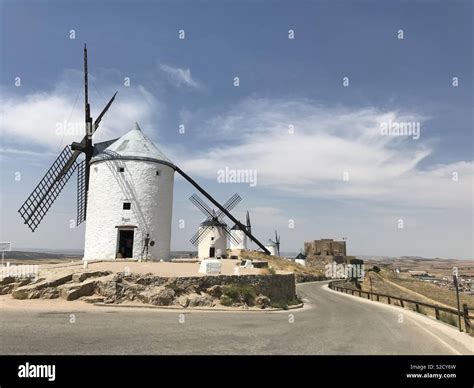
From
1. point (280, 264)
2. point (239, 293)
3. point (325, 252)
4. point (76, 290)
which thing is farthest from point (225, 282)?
point (325, 252)

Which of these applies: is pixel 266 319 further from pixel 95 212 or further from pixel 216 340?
pixel 95 212

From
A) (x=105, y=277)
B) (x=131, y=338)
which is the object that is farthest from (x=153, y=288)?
(x=131, y=338)

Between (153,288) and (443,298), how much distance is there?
37740 millimetres

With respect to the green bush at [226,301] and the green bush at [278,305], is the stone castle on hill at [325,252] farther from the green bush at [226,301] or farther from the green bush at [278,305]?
the green bush at [226,301]

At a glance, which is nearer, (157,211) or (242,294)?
(242,294)

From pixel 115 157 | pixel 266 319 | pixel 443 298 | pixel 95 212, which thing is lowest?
pixel 443 298

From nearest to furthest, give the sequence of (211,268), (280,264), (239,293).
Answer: (239,293), (211,268), (280,264)

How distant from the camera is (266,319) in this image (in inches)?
594

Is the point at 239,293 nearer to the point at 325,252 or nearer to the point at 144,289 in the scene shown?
the point at 144,289

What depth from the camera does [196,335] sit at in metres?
10.5

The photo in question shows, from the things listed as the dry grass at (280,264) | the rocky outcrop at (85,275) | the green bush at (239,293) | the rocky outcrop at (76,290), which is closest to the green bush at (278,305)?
the green bush at (239,293)

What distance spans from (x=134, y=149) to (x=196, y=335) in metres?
19.7

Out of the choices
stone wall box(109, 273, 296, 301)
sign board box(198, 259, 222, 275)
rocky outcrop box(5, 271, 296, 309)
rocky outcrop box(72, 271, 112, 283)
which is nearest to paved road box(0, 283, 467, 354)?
rocky outcrop box(5, 271, 296, 309)
